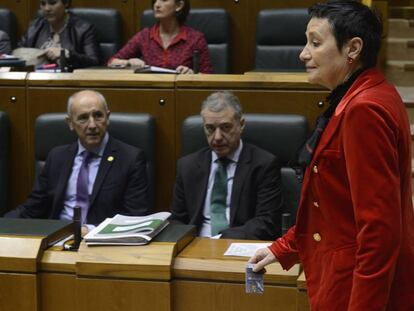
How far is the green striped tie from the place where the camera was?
83.7 inches

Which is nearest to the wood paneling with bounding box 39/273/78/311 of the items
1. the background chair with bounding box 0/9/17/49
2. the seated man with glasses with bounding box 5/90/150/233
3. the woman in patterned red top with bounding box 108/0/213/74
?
the seated man with glasses with bounding box 5/90/150/233

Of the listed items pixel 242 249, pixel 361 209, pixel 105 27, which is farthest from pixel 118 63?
pixel 361 209

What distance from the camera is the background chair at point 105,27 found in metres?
3.38

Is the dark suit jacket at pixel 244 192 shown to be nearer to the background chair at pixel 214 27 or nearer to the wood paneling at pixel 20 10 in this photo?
the background chair at pixel 214 27

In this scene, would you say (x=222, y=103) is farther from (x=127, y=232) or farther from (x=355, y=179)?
(x=355, y=179)

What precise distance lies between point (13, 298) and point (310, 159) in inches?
28.4

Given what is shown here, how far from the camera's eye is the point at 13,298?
1.54 metres

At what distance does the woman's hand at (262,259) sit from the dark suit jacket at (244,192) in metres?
0.77

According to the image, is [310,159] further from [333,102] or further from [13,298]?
[13,298]

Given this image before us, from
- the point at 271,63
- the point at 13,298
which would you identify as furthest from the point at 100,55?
the point at 13,298

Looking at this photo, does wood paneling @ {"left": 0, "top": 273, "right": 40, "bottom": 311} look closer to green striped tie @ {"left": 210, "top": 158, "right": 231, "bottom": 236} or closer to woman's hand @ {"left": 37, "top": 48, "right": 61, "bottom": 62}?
green striped tie @ {"left": 210, "top": 158, "right": 231, "bottom": 236}

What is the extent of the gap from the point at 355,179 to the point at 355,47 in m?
0.17

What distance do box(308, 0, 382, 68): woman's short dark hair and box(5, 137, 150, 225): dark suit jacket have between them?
4.15 feet

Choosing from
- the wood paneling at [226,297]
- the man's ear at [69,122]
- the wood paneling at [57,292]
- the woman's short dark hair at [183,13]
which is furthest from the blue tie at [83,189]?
the woman's short dark hair at [183,13]
